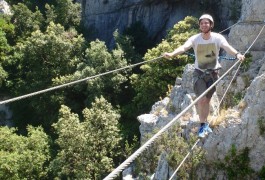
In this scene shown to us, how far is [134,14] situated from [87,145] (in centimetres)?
2047

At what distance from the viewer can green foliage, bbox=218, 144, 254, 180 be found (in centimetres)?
973

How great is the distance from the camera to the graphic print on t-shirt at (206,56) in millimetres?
8086

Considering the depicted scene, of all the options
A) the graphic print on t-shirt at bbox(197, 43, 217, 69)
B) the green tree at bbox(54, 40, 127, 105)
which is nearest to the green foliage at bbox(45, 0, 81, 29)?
the green tree at bbox(54, 40, 127, 105)

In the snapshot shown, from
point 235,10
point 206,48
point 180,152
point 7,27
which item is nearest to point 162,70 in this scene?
point 235,10

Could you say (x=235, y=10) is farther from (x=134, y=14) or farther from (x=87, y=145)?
(x=87, y=145)

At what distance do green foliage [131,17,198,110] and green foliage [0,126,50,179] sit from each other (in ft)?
24.3

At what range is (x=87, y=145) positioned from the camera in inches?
Answer: 938

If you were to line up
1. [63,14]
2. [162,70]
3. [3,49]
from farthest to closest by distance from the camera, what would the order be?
[63,14]
[3,49]
[162,70]

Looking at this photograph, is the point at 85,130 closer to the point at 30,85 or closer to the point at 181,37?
the point at 181,37

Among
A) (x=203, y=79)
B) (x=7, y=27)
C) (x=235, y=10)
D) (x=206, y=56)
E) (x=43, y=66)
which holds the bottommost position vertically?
(x=43, y=66)

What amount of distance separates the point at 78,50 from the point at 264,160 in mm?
27105

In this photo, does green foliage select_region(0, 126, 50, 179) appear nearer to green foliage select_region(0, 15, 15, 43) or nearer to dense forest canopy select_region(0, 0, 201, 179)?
dense forest canopy select_region(0, 0, 201, 179)

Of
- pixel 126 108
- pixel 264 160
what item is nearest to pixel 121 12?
pixel 126 108

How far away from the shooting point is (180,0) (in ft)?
126
